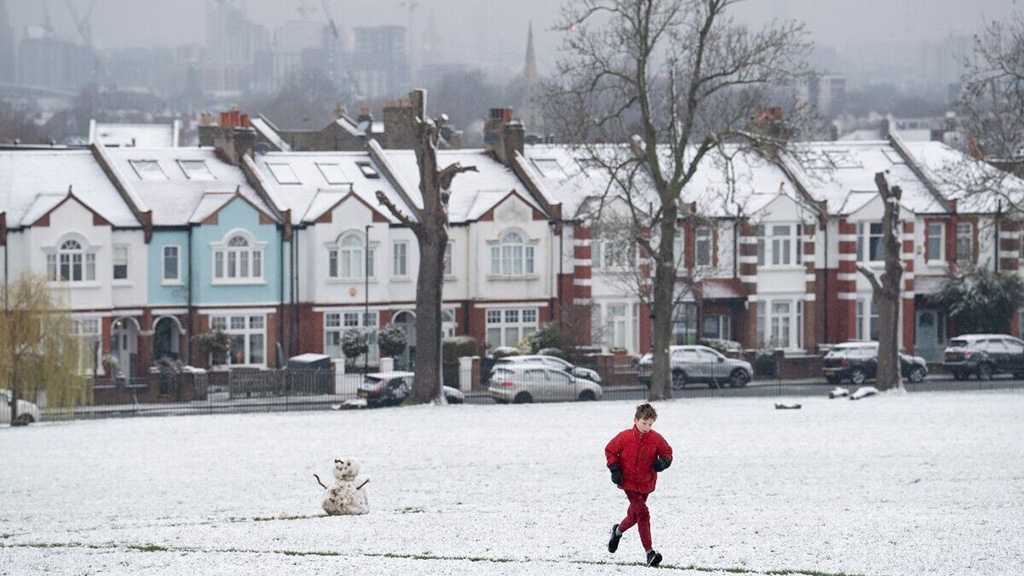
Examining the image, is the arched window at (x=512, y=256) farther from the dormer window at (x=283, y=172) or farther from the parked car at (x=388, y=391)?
the parked car at (x=388, y=391)

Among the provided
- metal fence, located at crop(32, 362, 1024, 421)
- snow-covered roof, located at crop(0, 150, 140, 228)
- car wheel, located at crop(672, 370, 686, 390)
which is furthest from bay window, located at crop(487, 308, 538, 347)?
snow-covered roof, located at crop(0, 150, 140, 228)

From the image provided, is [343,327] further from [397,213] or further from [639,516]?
[639,516]

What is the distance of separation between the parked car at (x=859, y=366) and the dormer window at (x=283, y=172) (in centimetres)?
2166

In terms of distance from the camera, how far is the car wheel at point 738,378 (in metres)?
63.6

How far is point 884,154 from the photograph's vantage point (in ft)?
257

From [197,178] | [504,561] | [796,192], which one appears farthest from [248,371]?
[504,561]

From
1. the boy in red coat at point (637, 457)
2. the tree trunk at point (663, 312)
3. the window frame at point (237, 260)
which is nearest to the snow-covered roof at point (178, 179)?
the window frame at point (237, 260)

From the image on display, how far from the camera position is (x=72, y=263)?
6334 cm

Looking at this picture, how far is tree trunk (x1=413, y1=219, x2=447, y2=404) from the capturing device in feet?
163

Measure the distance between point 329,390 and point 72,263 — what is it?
11288mm

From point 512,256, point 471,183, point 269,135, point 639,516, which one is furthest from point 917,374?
point 639,516

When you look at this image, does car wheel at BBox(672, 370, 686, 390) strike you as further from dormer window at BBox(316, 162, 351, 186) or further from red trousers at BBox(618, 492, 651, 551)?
red trousers at BBox(618, 492, 651, 551)

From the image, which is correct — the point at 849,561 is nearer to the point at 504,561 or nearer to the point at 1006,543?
the point at 1006,543

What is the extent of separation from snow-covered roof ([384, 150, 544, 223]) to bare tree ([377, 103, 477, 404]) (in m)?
19.0
